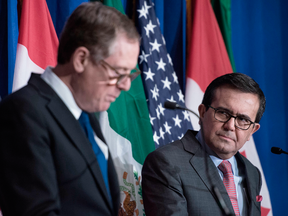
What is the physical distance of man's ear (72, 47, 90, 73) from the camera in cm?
94

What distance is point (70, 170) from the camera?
932mm

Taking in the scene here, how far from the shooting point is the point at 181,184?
1.74m

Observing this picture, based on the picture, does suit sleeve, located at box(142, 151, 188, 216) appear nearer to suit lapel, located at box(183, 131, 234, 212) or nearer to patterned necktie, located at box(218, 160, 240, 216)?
suit lapel, located at box(183, 131, 234, 212)

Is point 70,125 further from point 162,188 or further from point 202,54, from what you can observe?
point 202,54

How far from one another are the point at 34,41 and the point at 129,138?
34.1 inches

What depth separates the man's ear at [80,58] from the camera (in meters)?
0.94

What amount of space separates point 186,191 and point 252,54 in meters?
2.50

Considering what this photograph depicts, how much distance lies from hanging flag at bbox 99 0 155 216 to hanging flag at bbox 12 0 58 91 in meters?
0.48

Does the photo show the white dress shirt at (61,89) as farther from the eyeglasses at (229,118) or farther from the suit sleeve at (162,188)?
the eyeglasses at (229,118)

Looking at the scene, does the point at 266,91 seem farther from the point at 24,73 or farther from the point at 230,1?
A: the point at 24,73

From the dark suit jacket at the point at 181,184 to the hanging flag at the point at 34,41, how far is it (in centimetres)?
87

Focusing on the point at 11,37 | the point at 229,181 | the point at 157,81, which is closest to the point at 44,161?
the point at 229,181

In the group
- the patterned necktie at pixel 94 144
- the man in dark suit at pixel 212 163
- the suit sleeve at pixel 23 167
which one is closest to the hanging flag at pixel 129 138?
the man in dark suit at pixel 212 163

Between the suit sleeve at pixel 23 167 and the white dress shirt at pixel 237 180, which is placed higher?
the suit sleeve at pixel 23 167
